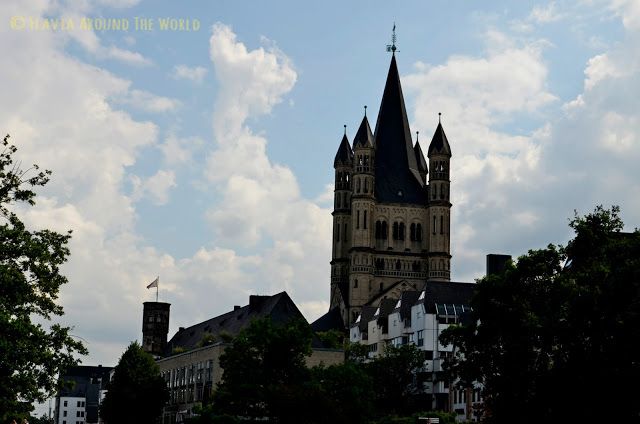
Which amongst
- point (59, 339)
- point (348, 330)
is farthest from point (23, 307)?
point (348, 330)

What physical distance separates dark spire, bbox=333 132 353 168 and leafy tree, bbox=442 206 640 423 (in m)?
128

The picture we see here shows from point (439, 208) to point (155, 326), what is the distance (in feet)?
166

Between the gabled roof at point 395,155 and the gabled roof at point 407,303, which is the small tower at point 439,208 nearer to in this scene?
the gabled roof at point 395,155

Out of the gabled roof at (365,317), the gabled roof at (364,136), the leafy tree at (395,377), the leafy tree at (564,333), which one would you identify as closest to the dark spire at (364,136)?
the gabled roof at (364,136)

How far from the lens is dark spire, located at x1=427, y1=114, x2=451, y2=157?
18462 centimetres

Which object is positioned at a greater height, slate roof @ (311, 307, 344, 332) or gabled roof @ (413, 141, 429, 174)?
gabled roof @ (413, 141, 429, 174)

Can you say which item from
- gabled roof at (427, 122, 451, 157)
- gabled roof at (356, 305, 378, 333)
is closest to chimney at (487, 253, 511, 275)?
gabled roof at (356, 305, 378, 333)

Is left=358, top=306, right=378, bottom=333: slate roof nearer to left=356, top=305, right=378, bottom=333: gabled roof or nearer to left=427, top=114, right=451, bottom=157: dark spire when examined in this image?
left=356, top=305, right=378, bottom=333: gabled roof

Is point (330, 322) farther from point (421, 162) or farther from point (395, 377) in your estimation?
point (395, 377)

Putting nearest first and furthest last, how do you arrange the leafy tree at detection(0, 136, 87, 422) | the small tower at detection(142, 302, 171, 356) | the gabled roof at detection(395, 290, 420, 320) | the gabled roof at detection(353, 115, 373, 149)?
the leafy tree at detection(0, 136, 87, 422) → the gabled roof at detection(395, 290, 420, 320) → the small tower at detection(142, 302, 171, 356) → the gabled roof at detection(353, 115, 373, 149)

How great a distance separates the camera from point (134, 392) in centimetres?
11212

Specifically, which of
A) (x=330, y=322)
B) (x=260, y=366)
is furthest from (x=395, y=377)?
(x=330, y=322)

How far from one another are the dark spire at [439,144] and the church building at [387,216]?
5 cm

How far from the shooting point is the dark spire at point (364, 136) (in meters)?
182
